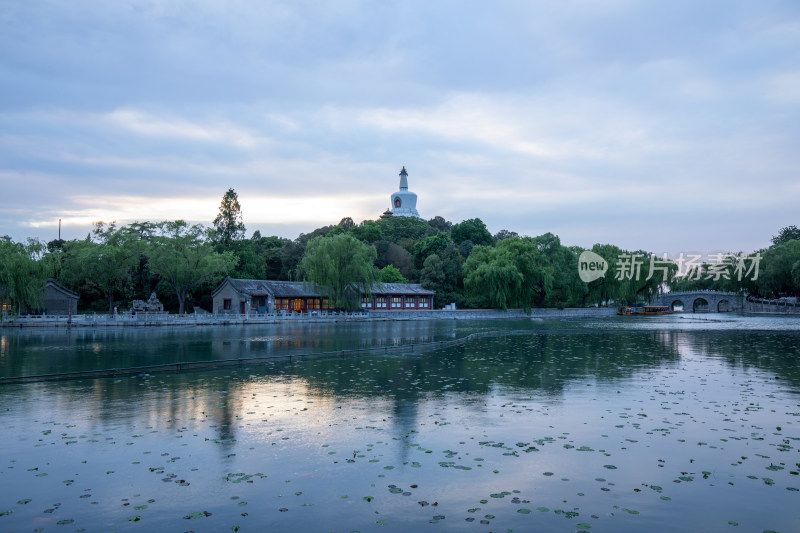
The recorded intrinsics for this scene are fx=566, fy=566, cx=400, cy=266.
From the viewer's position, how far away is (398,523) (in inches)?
284

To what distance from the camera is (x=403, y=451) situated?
1029cm

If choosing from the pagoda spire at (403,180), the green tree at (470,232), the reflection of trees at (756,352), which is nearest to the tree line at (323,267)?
the green tree at (470,232)

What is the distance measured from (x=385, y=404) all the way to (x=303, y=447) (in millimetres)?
4236

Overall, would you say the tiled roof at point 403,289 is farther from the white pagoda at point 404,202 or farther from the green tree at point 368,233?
the white pagoda at point 404,202

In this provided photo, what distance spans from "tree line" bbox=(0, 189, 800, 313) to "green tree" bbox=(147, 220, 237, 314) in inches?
4.3

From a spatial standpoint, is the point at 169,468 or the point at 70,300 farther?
the point at 70,300

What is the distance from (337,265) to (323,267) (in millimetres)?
1637

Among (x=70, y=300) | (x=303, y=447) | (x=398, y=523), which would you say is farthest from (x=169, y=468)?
(x=70, y=300)

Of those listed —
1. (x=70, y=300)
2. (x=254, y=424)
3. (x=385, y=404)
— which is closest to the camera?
(x=254, y=424)

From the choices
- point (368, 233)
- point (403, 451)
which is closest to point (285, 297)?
point (368, 233)

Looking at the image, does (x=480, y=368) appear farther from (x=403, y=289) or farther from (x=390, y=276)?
(x=390, y=276)

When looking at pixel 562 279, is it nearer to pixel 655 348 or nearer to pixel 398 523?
pixel 655 348

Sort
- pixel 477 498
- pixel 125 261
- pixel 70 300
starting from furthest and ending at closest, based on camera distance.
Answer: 1. pixel 125 261
2. pixel 70 300
3. pixel 477 498

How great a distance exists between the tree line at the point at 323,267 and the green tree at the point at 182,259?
0.11m
